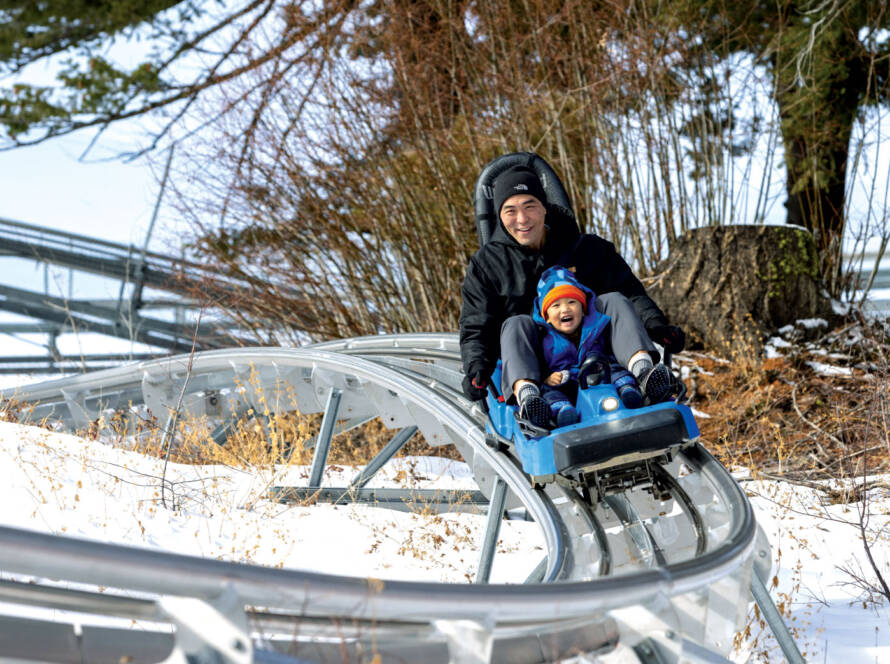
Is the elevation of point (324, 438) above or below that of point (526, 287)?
below

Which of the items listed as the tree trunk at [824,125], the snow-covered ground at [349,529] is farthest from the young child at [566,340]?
the tree trunk at [824,125]

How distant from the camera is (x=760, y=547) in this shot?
3.02 m

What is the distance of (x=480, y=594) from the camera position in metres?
1.82

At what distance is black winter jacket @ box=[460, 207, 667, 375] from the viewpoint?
12.6 ft

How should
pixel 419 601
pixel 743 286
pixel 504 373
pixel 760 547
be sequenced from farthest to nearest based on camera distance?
pixel 743 286
pixel 504 373
pixel 760 547
pixel 419 601

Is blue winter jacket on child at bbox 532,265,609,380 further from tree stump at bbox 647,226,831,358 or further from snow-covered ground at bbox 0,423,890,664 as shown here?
tree stump at bbox 647,226,831,358

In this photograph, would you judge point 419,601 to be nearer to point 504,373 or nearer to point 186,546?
point 504,373

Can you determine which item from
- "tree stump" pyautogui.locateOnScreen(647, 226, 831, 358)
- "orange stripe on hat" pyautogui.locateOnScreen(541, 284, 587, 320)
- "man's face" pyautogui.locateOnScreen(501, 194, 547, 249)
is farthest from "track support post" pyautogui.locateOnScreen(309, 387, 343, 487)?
"tree stump" pyautogui.locateOnScreen(647, 226, 831, 358)

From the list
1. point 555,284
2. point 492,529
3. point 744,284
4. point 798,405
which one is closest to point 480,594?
point 555,284

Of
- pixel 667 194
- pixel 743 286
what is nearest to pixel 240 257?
pixel 667 194

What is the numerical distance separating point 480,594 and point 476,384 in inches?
71.9

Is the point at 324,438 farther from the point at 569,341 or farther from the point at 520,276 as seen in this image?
the point at 569,341

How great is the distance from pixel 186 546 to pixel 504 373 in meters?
1.86

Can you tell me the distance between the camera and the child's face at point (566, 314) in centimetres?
357
